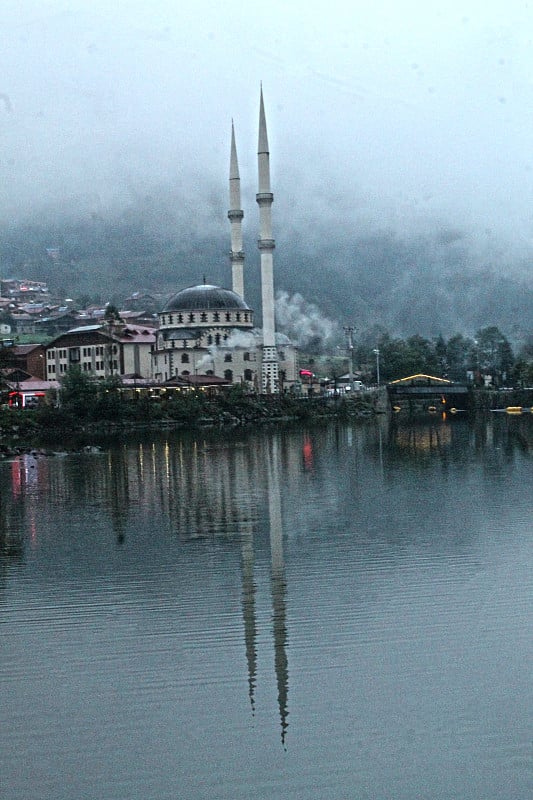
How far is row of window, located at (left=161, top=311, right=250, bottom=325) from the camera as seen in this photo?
85688 millimetres

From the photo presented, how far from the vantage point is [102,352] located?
277 feet

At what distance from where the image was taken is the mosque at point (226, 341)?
3305 inches

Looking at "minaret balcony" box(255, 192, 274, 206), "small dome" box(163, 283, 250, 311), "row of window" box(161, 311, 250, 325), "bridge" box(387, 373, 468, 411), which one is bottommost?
"bridge" box(387, 373, 468, 411)

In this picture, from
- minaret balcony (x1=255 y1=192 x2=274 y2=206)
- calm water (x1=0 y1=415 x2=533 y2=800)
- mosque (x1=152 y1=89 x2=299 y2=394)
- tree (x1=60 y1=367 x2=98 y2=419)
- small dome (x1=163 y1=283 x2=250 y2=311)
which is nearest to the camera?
calm water (x1=0 y1=415 x2=533 y2=800)

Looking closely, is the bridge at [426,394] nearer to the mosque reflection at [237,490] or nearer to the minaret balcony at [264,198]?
the minaret balcony at [264,198]

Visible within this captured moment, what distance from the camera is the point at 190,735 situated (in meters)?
10.2

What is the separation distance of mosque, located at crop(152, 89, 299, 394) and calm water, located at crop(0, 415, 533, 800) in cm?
5778

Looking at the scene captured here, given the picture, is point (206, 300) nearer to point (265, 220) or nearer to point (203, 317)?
point (203, 317)

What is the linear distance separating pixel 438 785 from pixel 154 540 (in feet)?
39.2

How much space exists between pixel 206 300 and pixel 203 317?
131 centimetres

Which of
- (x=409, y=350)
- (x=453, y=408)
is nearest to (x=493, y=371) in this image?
(x=409, y=350)

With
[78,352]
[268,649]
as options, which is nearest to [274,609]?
[268,649]

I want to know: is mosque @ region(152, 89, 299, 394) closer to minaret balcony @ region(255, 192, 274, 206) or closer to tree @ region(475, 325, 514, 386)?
minaret balcony @ region(255, 192, 274, 206)

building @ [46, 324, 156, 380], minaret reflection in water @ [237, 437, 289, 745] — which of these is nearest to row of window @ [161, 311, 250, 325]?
building @ [46, 324, 156, 380]
